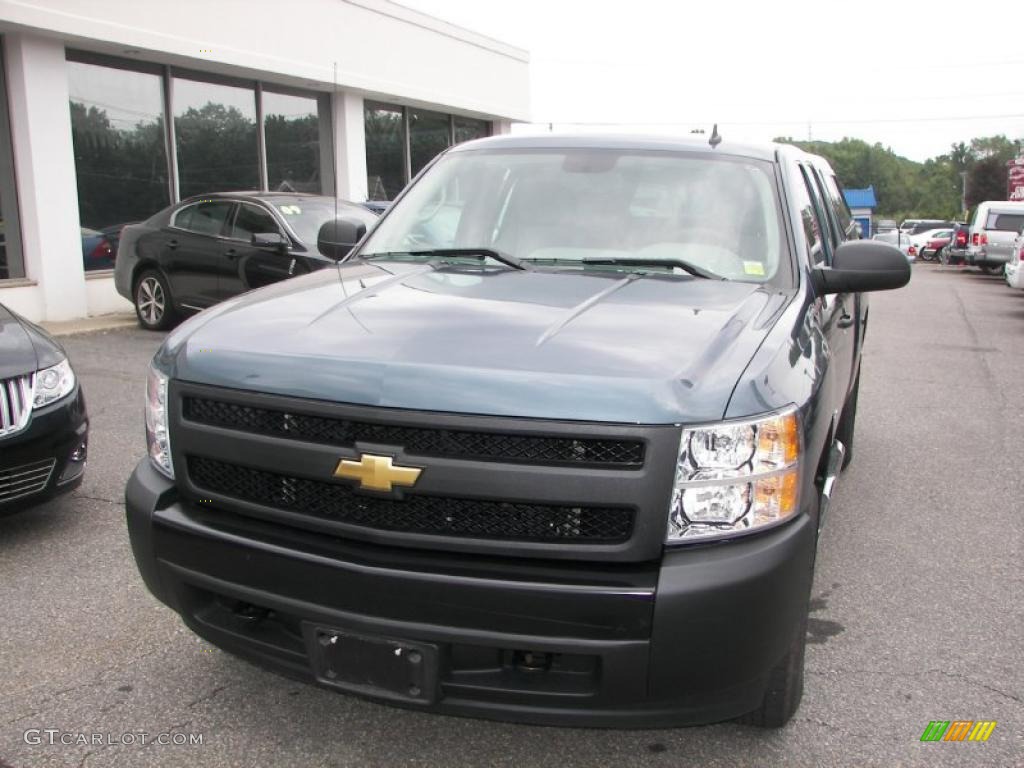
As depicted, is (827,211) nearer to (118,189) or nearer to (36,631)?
(36,631)

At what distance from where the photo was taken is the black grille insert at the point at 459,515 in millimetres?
2316

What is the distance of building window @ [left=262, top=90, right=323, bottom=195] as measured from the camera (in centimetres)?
1686

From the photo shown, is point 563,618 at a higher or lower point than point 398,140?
lower

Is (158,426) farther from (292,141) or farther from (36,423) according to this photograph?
(292,141)

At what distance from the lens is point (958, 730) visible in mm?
3016

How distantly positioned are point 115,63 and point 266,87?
3281mm

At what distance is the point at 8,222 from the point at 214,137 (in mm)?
4118

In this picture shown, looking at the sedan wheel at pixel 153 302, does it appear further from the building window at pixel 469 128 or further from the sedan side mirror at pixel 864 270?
the building window at pixel 469 128

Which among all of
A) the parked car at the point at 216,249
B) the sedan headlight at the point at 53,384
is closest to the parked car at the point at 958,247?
the parked car at the point at 216,249

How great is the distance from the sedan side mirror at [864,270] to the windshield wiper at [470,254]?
1.09 meters

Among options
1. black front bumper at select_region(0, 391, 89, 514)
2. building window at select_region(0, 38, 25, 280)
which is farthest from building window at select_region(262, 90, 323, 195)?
black front bumper at select_region(0, 391, 89, 514)

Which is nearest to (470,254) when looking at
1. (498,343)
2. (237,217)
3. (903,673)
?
(498,343)

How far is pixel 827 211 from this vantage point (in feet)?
15.9

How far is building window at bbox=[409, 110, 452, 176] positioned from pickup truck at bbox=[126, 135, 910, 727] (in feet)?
60.8
